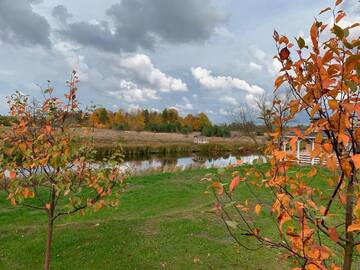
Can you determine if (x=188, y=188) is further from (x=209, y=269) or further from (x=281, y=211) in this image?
(x=281, y=211)

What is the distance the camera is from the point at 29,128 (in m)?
4.91

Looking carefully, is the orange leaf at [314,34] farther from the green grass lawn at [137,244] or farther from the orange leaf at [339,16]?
the green grass lawn at [137,244]

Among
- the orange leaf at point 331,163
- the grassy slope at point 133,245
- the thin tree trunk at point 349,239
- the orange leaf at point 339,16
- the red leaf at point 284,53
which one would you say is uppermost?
the orange leaf at point 339,16

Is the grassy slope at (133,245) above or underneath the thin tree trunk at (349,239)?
underneath

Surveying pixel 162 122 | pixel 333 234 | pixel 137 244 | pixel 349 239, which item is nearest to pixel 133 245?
pixel 137 244

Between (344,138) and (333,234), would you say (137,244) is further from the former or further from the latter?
(344,138)

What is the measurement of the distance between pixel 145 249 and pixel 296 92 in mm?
5929

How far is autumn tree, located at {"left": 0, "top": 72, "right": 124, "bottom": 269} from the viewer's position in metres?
4.36

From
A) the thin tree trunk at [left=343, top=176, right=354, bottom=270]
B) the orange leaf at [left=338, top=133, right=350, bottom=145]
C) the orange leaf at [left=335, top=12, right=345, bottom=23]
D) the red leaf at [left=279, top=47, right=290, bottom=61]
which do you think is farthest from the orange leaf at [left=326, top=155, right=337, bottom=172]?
the orange leaf at [left=335, top=12, right=345, bottom=23]

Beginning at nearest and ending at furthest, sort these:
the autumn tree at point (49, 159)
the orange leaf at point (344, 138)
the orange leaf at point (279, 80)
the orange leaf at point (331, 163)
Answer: the orange leaf at point (344, 138) < the orange leaf at point (331, 163) < the orange leaf at point (279, 80) < the autumn tree at point (49, 159)

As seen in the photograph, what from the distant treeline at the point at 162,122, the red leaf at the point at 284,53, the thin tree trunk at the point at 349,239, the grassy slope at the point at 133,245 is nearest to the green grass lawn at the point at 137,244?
the grassy slope at the point at 133,245

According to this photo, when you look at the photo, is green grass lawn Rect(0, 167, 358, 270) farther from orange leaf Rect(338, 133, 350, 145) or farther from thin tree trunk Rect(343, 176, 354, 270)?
orange leaf Rect(338, 133, 350, 145)

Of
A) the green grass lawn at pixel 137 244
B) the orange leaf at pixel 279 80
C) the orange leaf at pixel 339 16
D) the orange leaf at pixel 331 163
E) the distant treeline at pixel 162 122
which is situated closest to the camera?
the orange leaf at pixel 331 163

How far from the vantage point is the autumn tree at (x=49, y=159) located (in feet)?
14.3
